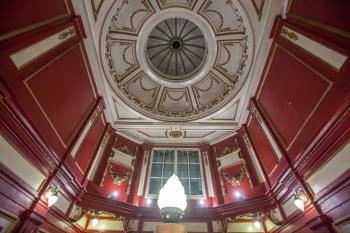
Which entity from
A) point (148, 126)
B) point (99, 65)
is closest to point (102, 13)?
point (99, 65)

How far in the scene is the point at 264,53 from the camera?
5.81 meters

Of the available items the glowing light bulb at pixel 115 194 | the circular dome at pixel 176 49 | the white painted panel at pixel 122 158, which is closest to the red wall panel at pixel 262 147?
the circular dome at pixel 176 49

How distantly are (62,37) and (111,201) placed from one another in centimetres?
459

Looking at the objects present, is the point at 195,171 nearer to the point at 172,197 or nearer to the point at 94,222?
the point at 94,222

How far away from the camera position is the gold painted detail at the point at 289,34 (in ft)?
14.9

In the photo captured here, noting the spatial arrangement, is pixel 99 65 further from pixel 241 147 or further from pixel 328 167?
pixel 328 167

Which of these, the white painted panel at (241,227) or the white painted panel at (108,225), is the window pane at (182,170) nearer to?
the white painted panel at (241,227)

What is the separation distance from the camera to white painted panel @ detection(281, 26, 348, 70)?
3.44m

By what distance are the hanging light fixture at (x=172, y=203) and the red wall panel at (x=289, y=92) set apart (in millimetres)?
3345

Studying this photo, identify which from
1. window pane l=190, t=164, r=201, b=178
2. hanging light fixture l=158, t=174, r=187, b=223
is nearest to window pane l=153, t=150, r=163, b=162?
window pane l=190, t=164, r=201, b=178

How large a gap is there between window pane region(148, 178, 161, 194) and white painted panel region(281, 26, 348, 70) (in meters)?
6.08

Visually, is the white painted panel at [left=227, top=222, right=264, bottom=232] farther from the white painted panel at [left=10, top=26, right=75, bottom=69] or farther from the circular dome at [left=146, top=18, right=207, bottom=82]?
the white painted panel at [left=10, top=26, right=75, bottom=69]

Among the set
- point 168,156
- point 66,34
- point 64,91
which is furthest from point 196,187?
point 66,34

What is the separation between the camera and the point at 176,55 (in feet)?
26.2
